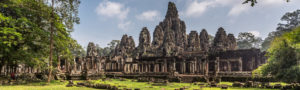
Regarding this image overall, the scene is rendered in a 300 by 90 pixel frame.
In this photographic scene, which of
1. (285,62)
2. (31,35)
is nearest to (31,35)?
(31,35)

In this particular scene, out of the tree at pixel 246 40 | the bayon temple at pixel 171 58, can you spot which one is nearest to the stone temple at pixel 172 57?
the bayon temple at pixel 171 58

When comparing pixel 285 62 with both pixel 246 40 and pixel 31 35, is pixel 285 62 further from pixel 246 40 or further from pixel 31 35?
pixel 246 40

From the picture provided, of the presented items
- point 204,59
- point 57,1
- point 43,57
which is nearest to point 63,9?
point 57,1

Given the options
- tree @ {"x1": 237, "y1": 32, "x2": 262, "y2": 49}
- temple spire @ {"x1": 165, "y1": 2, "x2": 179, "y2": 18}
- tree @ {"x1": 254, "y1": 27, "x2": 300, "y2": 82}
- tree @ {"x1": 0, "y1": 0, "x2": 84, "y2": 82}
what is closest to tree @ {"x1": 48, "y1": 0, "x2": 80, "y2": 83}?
tree @ {"x1": 0, "y1": 0, "x2": 84, "y2": 82}

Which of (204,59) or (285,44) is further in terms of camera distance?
(204,59)

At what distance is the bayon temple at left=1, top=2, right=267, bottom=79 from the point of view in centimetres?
2403

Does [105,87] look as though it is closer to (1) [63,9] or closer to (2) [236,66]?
(1) [63,9]

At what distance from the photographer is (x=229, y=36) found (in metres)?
38.7

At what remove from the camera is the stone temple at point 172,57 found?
25050 mm

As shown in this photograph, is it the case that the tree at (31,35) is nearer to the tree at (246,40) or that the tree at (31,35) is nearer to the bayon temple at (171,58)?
the bayon temple at (171,58)

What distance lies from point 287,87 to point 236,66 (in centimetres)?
1919

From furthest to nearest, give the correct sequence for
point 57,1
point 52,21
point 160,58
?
point 160,58
point 57,1
point 52,21

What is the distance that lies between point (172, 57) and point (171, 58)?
23 centimetres

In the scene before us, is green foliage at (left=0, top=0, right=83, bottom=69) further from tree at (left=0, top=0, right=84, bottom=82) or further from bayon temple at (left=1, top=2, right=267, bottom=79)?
bayon temple at (left=1, top=2, right=267, bottom=79)
